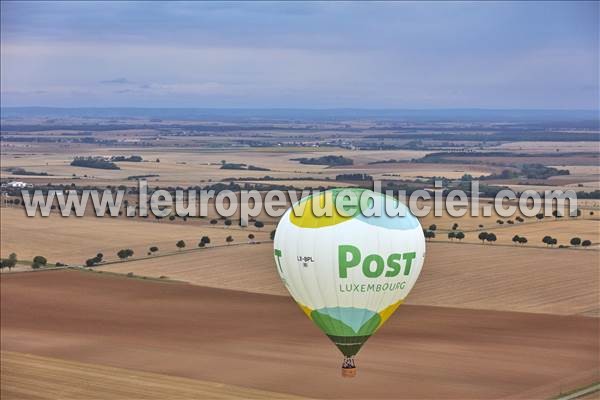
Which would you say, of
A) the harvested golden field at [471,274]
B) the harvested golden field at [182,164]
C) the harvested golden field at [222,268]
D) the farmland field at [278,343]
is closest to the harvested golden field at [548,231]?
the harvested golden field at [471,274]

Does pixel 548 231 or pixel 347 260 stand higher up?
pixel 347 260

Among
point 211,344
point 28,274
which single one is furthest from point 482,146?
point 211,344

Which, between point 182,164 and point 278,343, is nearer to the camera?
point 278,343

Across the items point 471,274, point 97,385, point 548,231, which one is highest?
point 548,231

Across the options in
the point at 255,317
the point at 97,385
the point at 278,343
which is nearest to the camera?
the point at 97,385

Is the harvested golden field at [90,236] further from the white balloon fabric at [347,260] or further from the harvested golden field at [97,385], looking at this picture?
the white balloon fabric at [347,260]

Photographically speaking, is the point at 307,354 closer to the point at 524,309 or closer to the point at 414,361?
the point at 414,361

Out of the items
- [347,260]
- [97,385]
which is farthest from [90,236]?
[347,260]

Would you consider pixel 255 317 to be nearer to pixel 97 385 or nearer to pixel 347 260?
pixel 97 385
